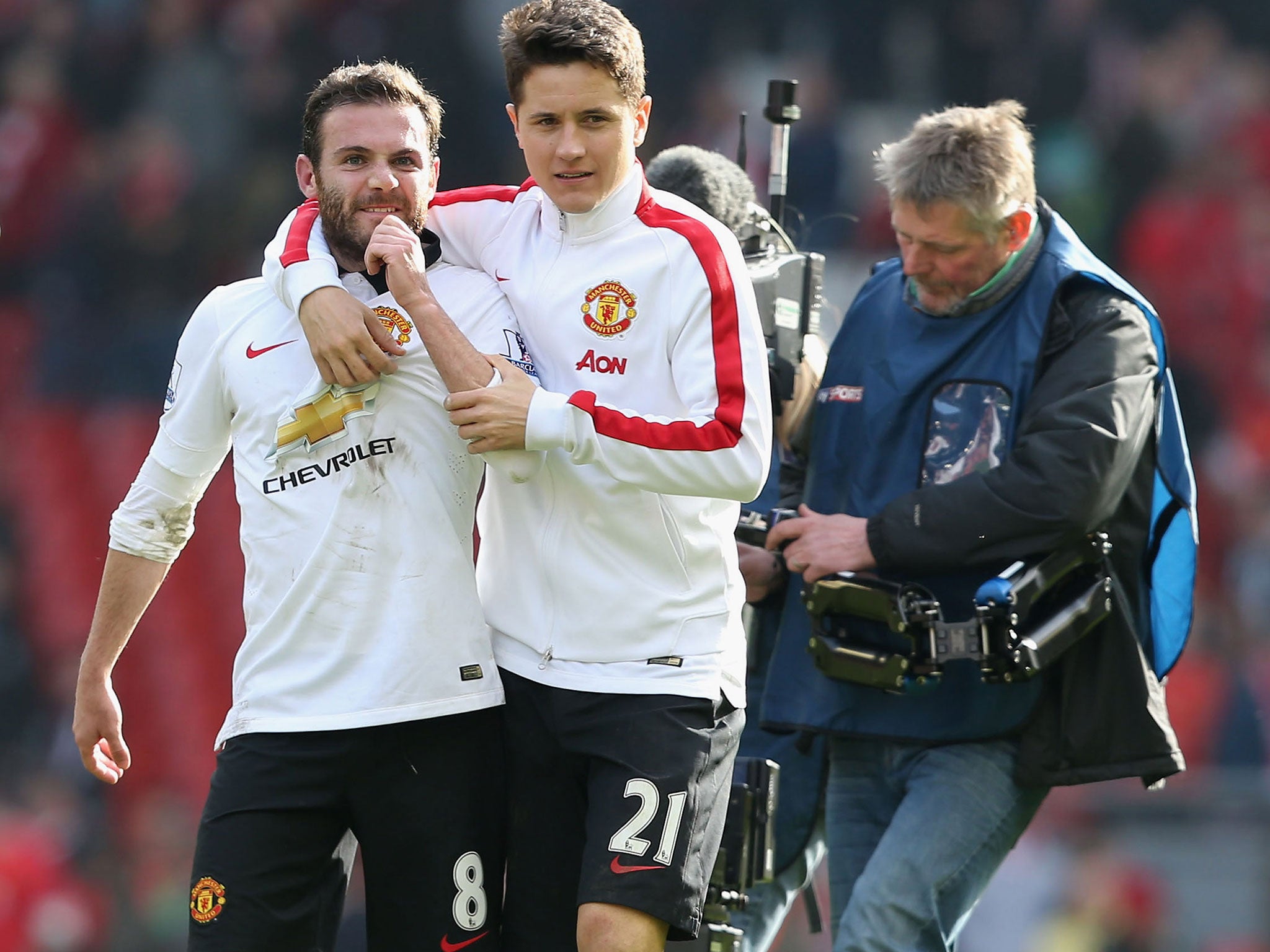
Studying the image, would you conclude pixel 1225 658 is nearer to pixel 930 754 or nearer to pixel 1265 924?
pixel 1265 924

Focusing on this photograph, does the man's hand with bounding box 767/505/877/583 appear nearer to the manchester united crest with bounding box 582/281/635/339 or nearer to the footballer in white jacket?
the footballer in white jacket

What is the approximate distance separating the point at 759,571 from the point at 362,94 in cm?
138

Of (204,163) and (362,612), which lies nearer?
(362,612)

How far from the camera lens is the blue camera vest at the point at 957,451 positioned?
11.7ft

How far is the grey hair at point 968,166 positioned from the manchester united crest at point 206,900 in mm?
1887

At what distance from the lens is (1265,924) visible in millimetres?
6594

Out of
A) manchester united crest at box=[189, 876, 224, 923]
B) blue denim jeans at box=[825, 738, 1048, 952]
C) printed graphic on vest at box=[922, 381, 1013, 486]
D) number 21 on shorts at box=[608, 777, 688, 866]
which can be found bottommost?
blue denim jeans at box=[825, 738, 1048, 952]

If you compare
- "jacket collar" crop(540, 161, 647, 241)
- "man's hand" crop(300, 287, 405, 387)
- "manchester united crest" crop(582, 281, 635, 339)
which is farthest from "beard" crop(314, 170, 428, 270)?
"manchester united crest" crop(582, 281, 635, 339)

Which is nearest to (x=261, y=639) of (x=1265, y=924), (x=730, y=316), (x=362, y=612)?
(x=362, y=612)

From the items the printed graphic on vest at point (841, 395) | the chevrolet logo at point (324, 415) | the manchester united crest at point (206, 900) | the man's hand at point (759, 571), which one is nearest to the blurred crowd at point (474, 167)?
the man's hand at point (759, 571)

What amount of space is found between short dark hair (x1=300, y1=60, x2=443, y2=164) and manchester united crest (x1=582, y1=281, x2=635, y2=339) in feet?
1.53

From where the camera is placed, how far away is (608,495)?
3.03 m

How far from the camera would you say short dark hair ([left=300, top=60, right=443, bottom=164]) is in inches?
124

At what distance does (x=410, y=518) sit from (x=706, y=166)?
1.32 metres
